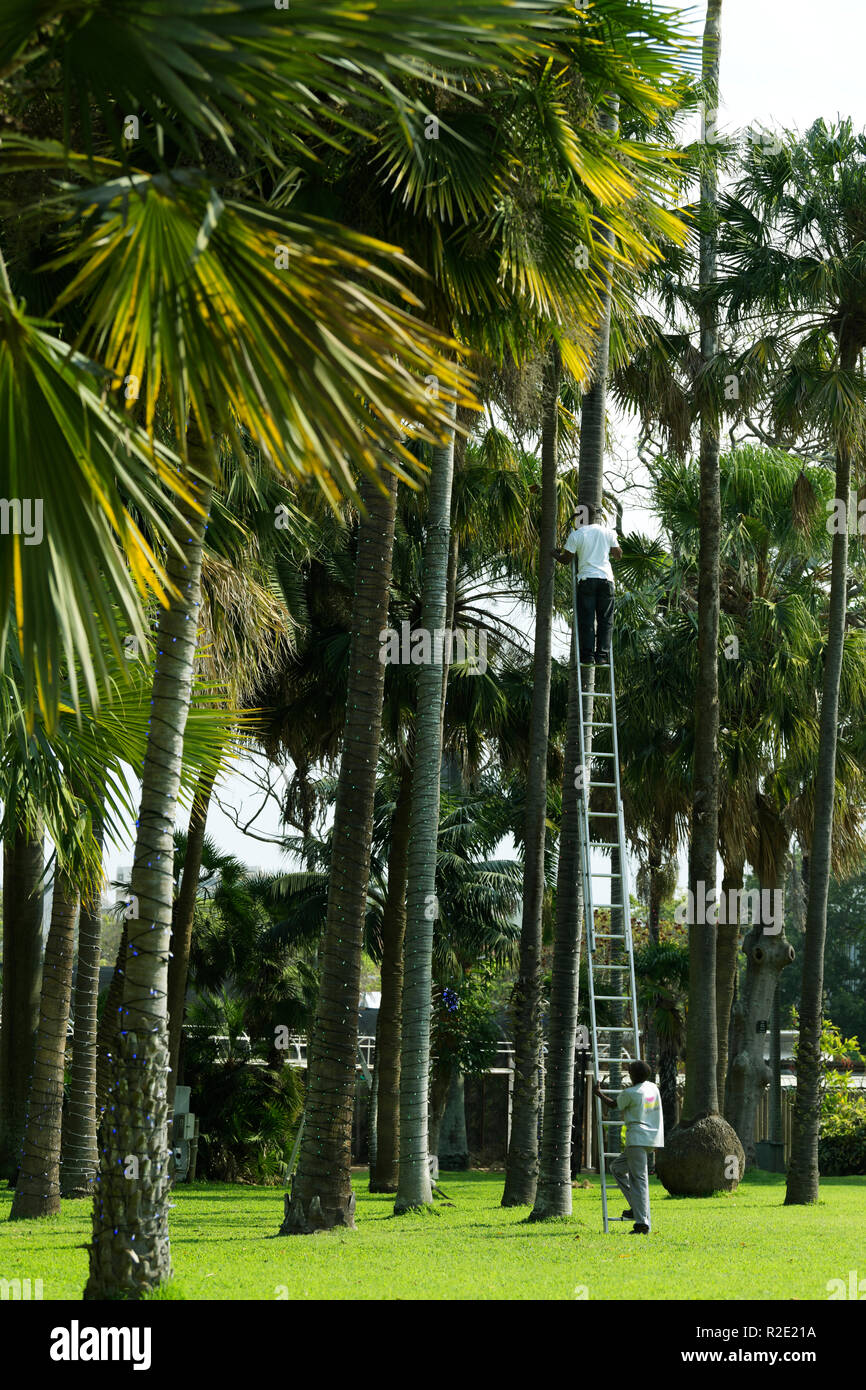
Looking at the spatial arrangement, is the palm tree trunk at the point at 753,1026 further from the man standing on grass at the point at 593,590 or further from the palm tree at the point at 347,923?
the palm tree at the point at 347,923

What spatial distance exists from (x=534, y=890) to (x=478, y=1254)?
248 inches

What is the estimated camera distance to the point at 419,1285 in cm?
855

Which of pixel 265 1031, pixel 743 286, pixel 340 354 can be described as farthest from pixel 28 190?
pixel 265 1031

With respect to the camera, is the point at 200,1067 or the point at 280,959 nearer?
the point at 200,1067

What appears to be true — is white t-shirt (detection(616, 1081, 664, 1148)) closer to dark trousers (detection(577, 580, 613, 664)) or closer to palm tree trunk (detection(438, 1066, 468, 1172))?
dark trousers (detection(577, 580, 613, 664))

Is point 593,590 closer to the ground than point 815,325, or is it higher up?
closer to the ground

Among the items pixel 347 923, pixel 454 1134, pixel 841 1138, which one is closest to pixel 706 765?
pixel 347 923

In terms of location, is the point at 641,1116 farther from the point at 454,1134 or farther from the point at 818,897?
the point at 454,1134

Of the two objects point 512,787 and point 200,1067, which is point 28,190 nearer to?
point 200,1067

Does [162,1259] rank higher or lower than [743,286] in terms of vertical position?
lower

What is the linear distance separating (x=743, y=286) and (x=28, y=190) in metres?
13.0

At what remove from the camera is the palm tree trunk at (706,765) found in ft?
62.9

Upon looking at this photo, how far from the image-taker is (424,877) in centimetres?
1481

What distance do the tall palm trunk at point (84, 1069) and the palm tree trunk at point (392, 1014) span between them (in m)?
3.91
